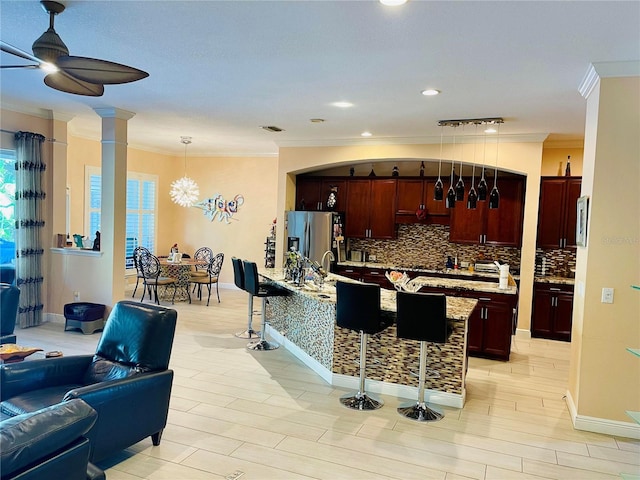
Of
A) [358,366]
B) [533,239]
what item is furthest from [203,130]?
[533,239]

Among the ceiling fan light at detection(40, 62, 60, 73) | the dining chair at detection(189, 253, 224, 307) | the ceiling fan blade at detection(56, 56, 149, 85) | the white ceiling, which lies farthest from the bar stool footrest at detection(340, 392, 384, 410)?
the dining chair at detection(189, 253, 224, 307)

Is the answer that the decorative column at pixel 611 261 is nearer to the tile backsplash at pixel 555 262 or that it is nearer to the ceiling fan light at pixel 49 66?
the tile backsplash at pixel 555 262

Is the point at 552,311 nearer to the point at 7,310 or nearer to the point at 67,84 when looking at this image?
the point at 67,84

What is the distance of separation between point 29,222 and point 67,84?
3.83 m

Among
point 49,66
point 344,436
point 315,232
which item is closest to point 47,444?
point 49,66

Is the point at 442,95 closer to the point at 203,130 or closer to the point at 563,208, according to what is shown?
the point at 563,208

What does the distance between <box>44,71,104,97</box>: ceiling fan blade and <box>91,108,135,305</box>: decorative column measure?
2.82 m

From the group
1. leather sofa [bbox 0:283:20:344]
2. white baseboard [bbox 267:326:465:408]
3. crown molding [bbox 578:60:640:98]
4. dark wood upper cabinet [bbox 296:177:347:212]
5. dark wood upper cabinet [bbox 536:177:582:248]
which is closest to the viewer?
crown molding [bbox 578:60:640:98]

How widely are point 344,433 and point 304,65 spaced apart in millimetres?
2942

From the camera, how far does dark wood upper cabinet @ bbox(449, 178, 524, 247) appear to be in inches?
271

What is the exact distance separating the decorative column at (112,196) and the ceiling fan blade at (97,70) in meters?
3.39

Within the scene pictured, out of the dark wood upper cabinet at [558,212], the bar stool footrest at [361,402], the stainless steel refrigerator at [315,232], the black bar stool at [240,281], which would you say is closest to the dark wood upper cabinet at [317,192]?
the stainless steel refrigerator at [315,232]

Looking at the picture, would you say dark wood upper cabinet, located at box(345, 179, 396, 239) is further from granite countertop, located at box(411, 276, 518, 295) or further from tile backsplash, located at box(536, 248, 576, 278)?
tile backsplash, located at box(536, 248, 576, 278)

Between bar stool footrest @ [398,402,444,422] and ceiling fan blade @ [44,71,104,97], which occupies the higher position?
ceiling fan blade @ [44,71,104,97]
